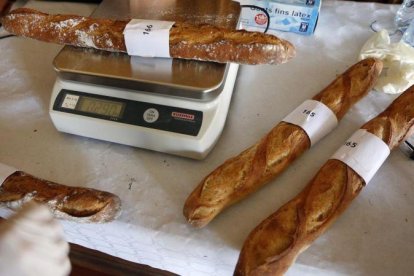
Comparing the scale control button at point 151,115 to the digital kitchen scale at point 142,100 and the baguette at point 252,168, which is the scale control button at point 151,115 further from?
the baguette at point 252,168

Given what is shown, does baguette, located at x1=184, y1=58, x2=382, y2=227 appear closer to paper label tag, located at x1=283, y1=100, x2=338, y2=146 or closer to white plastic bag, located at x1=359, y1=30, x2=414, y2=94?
paper label tag, located at x1=283, y1=100, x2=338, y2=146

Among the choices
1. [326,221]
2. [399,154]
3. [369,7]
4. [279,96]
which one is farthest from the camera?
[369,7]

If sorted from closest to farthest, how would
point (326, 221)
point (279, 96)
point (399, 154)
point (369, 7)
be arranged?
point (326, 221), point (399, 154), point (279, 96), point (369, 7)

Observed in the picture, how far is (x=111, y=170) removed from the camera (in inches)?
25.1

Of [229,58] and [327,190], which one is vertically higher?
[229,58]

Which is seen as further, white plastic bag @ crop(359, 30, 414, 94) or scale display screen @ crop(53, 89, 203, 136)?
white plastic bag @ crop(359, 30, 414, 94)

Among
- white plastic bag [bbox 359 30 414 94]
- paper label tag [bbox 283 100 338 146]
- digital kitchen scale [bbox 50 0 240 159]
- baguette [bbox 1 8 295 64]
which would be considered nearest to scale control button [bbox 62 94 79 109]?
digital kitchen scale [bbox 50 0 240 159]

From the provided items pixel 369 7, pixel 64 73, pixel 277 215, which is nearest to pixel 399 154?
pixel 277 215

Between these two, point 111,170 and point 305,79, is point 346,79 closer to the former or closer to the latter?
point 305,79

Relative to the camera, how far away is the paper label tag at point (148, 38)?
612 millimetres

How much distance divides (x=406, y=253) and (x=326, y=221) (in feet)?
0.44

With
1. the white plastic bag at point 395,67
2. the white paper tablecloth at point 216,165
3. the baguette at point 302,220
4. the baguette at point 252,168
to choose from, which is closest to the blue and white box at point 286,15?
the white paper tablecloth at point 216,165

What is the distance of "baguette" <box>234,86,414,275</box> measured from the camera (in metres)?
0.46

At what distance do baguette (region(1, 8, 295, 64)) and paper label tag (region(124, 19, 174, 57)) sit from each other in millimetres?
11
